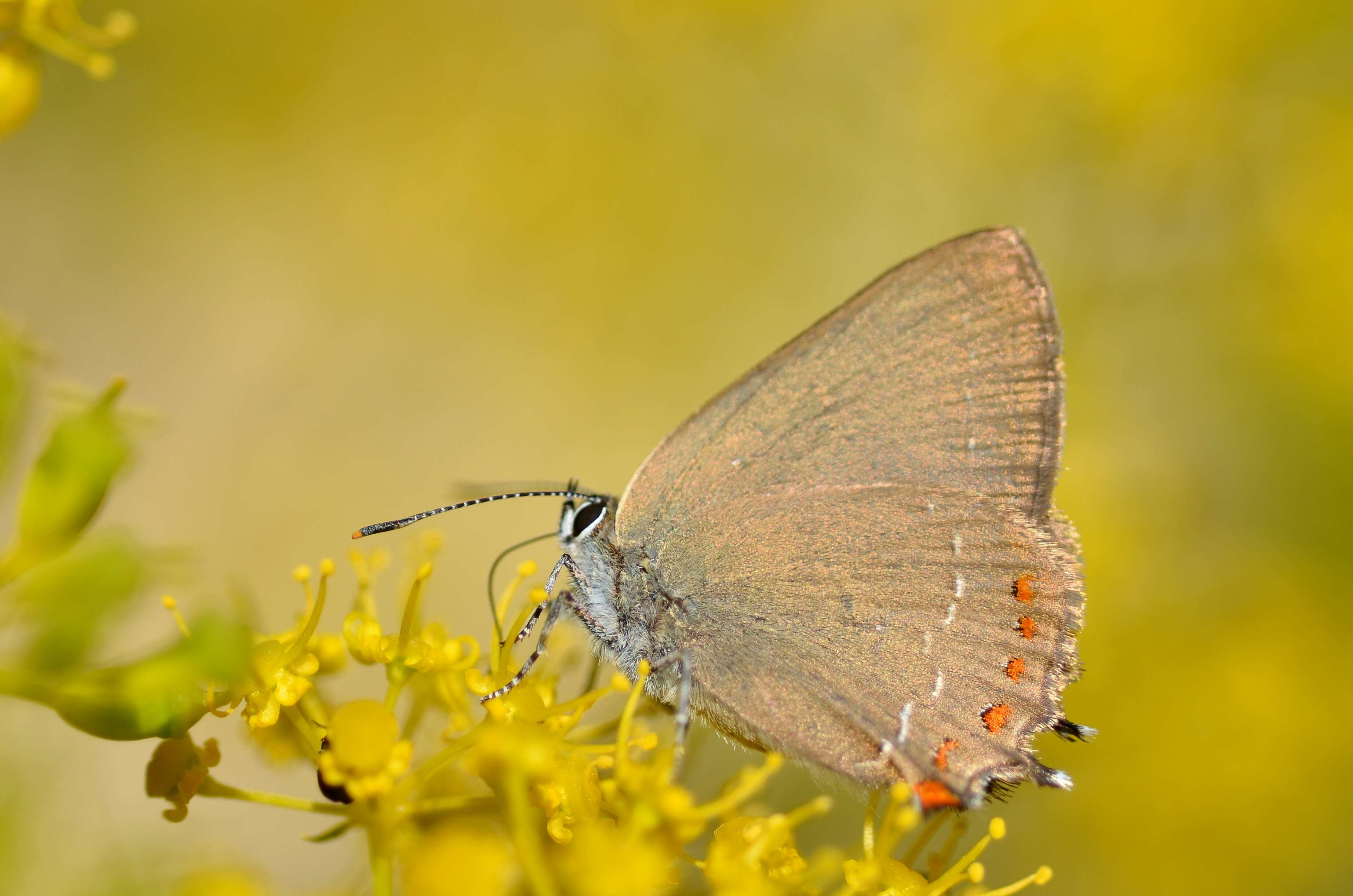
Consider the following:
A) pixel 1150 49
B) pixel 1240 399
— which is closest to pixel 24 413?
pixel 1240 399

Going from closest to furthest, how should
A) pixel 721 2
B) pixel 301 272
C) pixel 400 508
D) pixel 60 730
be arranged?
1. pixel 60 730
2. pixel 400 508
3. pixel 301 272
4. pixel 721 2

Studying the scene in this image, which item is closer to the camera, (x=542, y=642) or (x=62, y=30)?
(x=62, y=30)

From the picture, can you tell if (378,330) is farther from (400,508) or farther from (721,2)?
(721,2)

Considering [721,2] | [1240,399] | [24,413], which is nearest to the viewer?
[24,413]

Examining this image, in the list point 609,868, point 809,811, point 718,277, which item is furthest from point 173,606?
→ point 718,277

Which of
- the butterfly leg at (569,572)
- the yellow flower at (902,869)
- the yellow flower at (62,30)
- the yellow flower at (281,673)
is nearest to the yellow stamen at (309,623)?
the yellow flower at (281,673)

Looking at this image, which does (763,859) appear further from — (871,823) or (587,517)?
(587,517)

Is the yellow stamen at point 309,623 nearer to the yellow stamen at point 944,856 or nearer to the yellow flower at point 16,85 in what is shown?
the yellow flower at point 16,85
